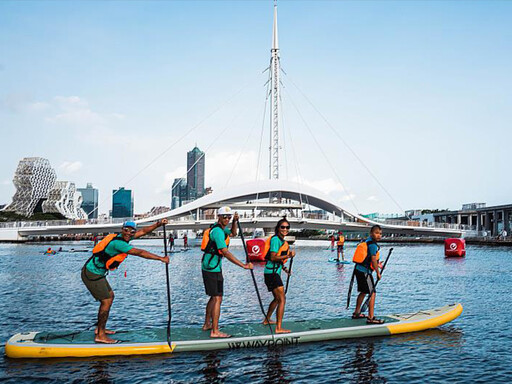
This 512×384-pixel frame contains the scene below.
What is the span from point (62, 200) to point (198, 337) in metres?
184

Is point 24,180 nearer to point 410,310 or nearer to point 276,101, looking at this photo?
point 276,101

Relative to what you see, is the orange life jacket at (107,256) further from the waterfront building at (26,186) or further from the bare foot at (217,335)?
the waterfront building at (26,186)

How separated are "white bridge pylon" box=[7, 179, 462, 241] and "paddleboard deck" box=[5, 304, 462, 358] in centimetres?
6836

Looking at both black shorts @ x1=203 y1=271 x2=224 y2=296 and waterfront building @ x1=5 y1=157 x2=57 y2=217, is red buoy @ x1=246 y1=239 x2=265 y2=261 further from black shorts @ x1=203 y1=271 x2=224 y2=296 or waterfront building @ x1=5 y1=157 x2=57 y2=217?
waterfront building @ x1=5 y1=157 x2=57 y2=217

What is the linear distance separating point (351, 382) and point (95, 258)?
5.42 meters

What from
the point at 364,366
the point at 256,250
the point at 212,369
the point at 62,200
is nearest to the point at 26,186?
the point at 62,200

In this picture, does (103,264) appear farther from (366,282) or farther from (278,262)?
(366,282)

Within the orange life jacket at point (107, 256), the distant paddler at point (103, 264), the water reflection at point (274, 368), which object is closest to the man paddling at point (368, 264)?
the water reflection at point (274, 368)

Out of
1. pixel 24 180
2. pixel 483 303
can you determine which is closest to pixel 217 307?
pixel 483 303

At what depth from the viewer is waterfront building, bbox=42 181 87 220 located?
7013 inches

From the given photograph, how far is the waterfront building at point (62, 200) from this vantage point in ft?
584

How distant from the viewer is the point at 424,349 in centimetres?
1041

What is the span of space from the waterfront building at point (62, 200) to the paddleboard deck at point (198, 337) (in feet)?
576

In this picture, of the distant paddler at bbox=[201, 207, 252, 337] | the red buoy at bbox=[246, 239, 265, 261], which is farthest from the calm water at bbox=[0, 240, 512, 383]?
the red buoy at bbox=[246, 239, 265, 261]
